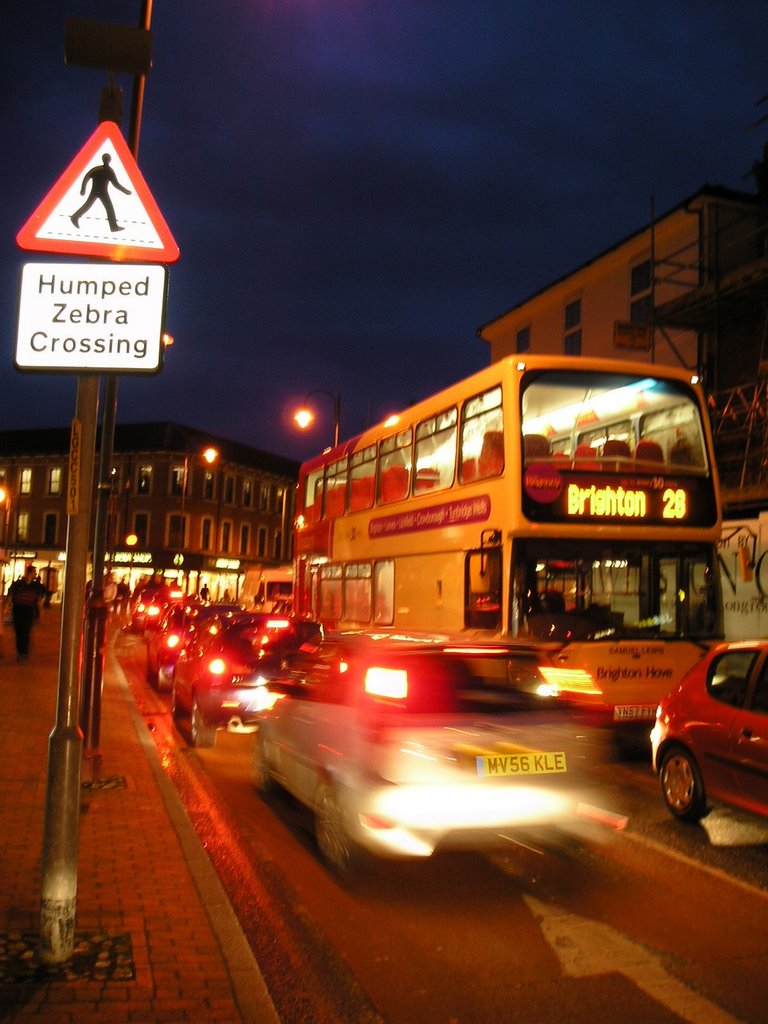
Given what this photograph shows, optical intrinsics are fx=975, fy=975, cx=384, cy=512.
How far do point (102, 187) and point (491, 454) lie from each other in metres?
6.96

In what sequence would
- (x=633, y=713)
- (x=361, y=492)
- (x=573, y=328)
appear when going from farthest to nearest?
(x=573, y=328) < (x=361, y=492) < (x=633, y=713)

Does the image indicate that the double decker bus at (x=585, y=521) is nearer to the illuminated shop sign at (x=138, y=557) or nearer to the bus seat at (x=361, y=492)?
the bus seat at (x=361, y=492)

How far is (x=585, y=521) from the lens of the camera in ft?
35.5

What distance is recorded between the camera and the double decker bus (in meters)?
10.7

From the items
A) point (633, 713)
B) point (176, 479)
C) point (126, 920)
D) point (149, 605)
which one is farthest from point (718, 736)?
point (176, 479)

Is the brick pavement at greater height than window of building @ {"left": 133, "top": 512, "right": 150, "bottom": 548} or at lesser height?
lesser

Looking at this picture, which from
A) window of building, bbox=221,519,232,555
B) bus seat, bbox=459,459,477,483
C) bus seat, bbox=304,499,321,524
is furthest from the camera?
window of building, bbox=221,519,232,555

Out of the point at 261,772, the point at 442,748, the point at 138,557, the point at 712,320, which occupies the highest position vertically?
the point at 712,320

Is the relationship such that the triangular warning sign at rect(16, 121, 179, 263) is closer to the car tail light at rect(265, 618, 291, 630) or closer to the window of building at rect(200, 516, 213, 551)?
the car tail light at rect(265, 618, 291, 630)

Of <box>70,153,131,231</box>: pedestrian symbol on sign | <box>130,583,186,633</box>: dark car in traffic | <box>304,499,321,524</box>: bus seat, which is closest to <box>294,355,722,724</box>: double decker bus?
<box>70,153,131,231</box>: pedestrian symbol on sign

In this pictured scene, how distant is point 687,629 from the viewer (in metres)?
Answer: 11.2

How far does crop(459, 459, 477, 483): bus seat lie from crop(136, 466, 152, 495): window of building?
199 feet

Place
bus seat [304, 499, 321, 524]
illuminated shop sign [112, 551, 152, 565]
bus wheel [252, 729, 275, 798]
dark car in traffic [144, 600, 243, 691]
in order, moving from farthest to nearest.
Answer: illuminated shop sign [112, 551, 152, 565]
bus seat [304, 499, 321, 524]
dark car in traffic [144, 600, 243, 691]
bus wheel [252, 729, 275, 798]

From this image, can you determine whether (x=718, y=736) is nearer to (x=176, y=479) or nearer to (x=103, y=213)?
(x=103, y=213)
